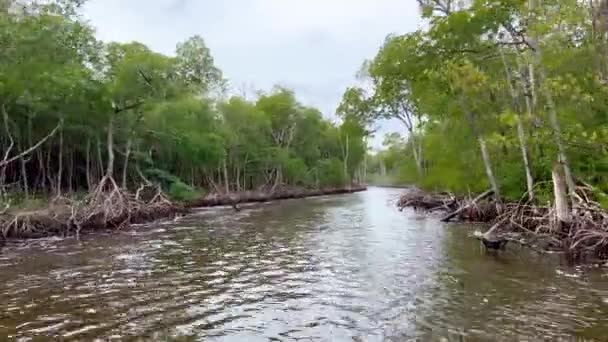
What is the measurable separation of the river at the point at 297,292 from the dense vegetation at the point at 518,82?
9.74 feet

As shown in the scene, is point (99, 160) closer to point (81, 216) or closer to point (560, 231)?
point (81, 216)

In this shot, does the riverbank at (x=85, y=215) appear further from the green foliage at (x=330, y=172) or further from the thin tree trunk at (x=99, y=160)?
the green foliage at (x=330, y=172)

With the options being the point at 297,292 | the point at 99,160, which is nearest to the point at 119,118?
the point at 99,160

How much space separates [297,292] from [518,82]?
13.2 metres

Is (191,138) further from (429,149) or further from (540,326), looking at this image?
(540,326)

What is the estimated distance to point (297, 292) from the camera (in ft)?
32.6

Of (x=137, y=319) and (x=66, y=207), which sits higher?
(x=66, y=207)

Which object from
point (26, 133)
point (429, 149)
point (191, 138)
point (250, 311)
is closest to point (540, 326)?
point (250, 311)

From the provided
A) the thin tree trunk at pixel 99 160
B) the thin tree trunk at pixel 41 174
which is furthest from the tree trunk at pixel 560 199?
the thin tree trunk at pixel 41 174

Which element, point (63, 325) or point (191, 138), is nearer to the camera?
point (63, 325)

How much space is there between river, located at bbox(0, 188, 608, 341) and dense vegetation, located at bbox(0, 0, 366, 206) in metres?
8.62

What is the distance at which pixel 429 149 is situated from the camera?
31.4m

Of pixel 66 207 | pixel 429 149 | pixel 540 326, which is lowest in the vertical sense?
pixel 540 326

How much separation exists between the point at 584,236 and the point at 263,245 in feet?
30.1
